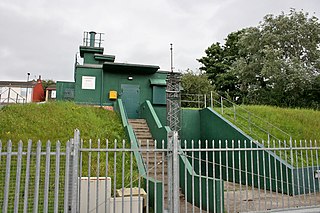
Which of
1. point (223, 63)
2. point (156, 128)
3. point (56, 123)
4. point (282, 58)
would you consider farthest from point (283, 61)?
point (56, 123)

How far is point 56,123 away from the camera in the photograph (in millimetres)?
11352

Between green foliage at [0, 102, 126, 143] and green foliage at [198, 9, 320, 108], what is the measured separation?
1456 cm

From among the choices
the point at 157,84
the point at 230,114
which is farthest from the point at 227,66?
the point at 230,114

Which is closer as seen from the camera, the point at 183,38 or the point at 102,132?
the point at 102,132

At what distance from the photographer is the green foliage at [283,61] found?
21250 millimetres

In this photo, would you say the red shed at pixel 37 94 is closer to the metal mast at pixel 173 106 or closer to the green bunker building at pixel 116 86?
the green bunker building at pixel 116 86

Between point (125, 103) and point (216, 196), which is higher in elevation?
point (125, 103)

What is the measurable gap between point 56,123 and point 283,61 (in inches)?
700

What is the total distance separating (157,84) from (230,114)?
5.34m

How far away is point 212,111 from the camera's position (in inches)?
523

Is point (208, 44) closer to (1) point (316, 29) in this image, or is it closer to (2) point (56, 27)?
(1) point (316, 29)

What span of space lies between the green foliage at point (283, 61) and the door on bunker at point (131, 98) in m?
10.8

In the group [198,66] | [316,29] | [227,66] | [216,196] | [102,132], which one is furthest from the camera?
[198,66]

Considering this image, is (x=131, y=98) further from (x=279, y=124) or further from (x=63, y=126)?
(x=279, y=124)
